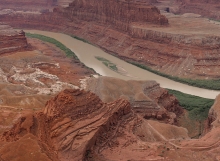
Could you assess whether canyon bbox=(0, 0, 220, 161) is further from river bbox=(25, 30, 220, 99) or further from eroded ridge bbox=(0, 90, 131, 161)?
river bbox=(25, 30, 220, 99)

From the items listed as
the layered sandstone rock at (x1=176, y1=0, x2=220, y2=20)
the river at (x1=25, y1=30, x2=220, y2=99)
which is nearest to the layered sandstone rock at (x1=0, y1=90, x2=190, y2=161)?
the river at (x1=25, y1=30, x2=220, y2=99)

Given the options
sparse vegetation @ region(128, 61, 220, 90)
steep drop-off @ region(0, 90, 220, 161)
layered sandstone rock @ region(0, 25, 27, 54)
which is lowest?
sparse vegetation @ region(128, 61, 220, 90)

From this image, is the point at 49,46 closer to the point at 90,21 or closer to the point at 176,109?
the point at 90,21

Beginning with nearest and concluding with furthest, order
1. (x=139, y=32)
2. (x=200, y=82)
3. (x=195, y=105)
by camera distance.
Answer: (x=195, y=105) → (x=200, y=82) → (x=139, y=32)

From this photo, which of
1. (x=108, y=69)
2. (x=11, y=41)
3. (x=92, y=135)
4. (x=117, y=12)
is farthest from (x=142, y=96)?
(x=117, y=12)

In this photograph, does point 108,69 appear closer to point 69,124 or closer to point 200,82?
point 200,82

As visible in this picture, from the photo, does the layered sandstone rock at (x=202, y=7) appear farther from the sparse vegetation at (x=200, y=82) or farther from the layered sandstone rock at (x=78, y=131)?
the layered sandstone rock at (x=78, y=131)
